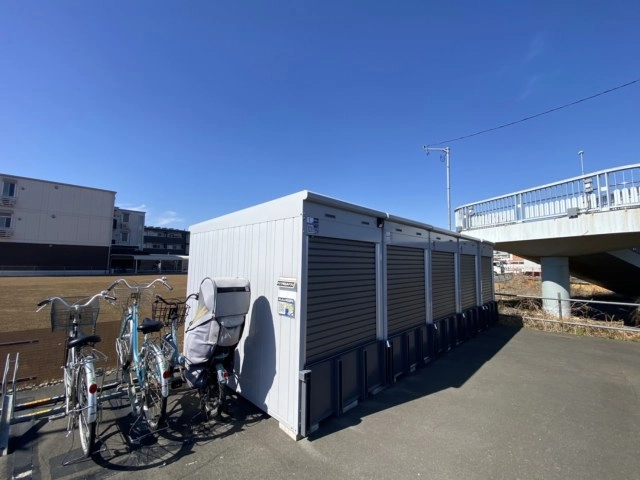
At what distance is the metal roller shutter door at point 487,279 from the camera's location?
9236mm

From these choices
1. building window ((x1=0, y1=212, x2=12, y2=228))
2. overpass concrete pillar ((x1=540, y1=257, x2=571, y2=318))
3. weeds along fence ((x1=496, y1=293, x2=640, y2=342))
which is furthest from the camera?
building window ((x1=0, y1=212, x2=12, y2=228))

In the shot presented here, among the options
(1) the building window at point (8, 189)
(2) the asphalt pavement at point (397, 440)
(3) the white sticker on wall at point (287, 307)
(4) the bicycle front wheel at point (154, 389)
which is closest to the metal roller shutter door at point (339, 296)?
(3) the white sticker on wall at point (287, 307)

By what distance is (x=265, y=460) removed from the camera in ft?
9.48

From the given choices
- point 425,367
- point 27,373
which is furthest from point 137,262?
point 425,367

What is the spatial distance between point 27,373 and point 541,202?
524 inches

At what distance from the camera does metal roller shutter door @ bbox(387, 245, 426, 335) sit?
5070mm

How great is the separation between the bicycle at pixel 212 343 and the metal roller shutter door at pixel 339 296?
2.92 feet

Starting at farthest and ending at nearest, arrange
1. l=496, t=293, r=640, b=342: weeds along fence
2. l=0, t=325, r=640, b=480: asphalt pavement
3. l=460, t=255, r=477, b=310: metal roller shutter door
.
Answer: l=460, t=255, r=477, b=310: metal roller shutter door → l=496, t=293, r=640, b=342: weeds along fence → l=0, t=325, r=640, b=480: asphalt pavement

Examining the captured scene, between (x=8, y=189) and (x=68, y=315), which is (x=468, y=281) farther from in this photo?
(x=8, y=189)

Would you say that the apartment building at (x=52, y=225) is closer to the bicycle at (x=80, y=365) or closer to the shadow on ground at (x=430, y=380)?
the bicycle at (x=80, y=365)

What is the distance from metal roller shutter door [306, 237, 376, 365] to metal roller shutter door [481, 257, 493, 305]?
6.14 m

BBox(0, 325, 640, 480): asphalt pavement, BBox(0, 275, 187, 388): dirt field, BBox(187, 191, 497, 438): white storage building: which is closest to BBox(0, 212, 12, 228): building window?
BBox(0, 275, 187, 388): dirt field

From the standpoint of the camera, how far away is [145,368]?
3484mm

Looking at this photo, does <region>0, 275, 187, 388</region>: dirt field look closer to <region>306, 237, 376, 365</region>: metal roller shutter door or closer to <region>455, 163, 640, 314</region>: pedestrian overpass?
<region>306, 237, 376, 365</region>: metal roller shutter door
